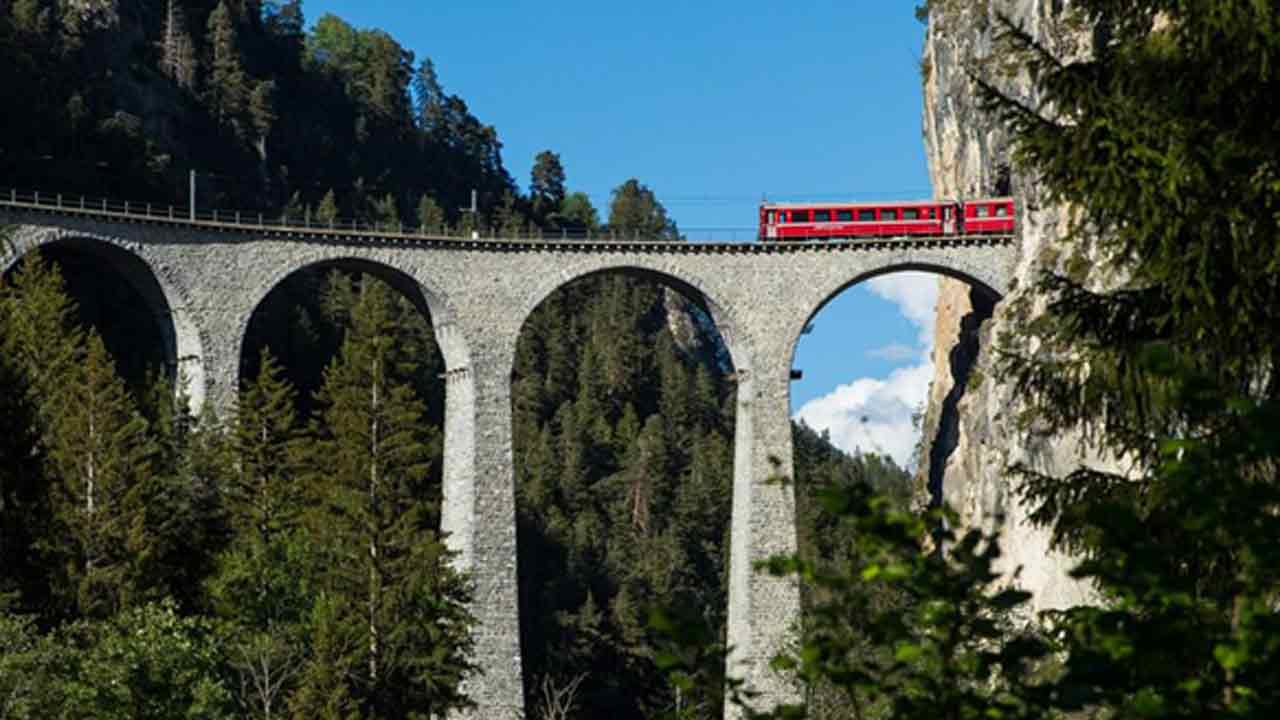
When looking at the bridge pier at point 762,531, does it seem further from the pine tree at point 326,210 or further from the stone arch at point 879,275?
the pine tree at point 326,210

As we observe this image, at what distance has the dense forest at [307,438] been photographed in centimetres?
3984

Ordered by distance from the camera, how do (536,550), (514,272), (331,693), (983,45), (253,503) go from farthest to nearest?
(536,550), (983,45), (514,272), (253,503), (331,693)

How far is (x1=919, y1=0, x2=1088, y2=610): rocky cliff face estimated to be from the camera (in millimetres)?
50812

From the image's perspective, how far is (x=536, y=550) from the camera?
276ft

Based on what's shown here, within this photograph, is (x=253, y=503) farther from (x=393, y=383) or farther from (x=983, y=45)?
(x=983, y=45)

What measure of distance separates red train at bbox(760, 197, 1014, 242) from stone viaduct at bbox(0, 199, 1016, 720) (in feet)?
2.36

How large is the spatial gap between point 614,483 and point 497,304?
1615 inches

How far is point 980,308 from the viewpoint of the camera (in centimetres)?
6284

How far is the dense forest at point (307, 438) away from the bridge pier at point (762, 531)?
151 centimetres

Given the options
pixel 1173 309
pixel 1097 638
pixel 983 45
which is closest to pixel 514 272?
pixel 983 45

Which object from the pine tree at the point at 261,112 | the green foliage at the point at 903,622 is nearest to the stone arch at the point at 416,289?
the pine tree at the point at 261,112

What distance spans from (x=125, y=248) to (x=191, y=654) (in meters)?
19.9

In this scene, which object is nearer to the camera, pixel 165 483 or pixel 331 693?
pixel 331 693

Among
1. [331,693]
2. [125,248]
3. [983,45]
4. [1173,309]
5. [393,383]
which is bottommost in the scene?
[331,693]
